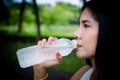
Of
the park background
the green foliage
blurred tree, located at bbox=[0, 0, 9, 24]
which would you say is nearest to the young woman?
the park background

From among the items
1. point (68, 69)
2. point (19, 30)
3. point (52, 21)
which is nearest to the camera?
point (68, 69)

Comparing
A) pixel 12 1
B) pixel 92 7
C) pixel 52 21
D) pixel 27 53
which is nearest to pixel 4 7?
pixel 12 1

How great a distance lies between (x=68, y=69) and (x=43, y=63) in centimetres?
59

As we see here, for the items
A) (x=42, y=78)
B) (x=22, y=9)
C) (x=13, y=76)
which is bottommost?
(x=13, y=76)

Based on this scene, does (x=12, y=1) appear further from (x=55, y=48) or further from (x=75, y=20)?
(x=55, y=48)

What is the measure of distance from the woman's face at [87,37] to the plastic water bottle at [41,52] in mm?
60

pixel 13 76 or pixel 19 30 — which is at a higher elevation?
pixel 19 30

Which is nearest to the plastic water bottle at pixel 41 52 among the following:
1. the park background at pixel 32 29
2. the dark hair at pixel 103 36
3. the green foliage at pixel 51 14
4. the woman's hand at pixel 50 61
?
the woman's hand at pixel 50 61

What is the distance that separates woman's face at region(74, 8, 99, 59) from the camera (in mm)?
1039

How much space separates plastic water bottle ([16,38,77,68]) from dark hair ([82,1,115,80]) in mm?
136

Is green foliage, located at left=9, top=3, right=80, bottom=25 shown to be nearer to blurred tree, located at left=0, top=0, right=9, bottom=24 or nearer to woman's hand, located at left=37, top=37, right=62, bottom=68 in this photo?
blurred tree, located at left=0, top=0, right=9, bottom=24

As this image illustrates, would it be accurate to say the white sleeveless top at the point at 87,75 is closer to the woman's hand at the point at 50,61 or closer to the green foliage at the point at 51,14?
the woman's hand at the point at 50,61

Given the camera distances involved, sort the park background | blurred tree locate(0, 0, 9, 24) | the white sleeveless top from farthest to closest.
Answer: blurred tree locate(0, 0, 9, 24) → the park background → the white sleeveless top

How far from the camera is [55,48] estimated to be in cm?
112
